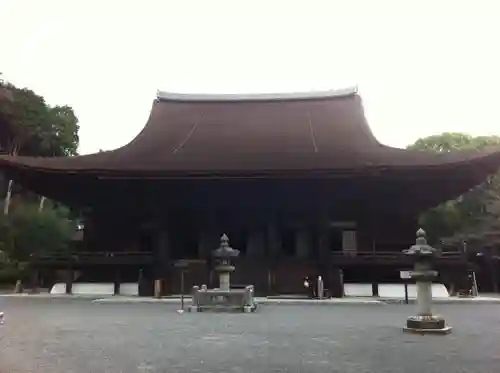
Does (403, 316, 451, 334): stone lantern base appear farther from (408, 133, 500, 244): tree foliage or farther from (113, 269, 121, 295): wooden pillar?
(408, 133, 500, 244): tree foliage

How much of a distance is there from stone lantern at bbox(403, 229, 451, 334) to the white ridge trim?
21550 mm

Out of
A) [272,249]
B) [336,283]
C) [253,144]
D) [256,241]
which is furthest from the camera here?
[253,144]

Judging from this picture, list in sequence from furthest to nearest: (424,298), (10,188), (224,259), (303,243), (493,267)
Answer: (10,188) < (493,267) < (303,243) < (224,259) < (424,298)

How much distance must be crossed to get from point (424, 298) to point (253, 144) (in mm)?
17799

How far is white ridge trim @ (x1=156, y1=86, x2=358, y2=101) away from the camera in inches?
1388

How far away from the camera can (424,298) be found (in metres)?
13.8

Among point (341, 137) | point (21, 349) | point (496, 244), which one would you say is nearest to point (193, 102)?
point (341, 137)

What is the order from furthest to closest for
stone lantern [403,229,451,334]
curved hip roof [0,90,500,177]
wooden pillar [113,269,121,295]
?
wooden pillar [113,269,121,295] < curved hip roof [0,90,500,177] < stone lantern [403,229,451,334]

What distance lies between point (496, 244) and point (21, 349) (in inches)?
1044

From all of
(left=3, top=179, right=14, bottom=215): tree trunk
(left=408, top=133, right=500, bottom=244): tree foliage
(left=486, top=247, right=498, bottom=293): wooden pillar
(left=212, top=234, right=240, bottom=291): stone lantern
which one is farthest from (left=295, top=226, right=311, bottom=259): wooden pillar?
(left=3, top=179, right=14, bottom=215): tree trunk

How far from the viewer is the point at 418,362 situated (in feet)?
29.3

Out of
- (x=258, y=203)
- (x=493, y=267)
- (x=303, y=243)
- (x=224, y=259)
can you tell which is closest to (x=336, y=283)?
(x=303, y=243)

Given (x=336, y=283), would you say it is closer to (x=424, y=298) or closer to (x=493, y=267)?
(x=493, y=267)

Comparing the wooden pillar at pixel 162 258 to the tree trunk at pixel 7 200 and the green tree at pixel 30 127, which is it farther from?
the green tree at pixel 30 127
